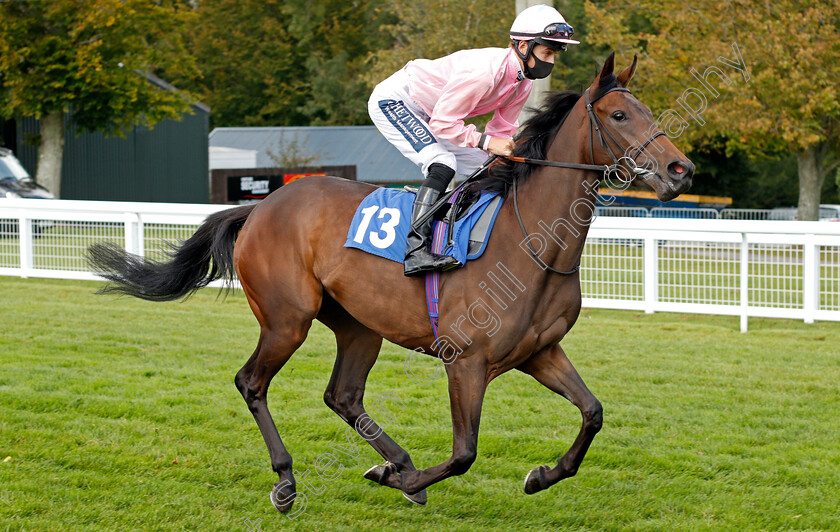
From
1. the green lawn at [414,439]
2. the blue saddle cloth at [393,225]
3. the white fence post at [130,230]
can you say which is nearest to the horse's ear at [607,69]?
the blue saddle cloth at [393,225]

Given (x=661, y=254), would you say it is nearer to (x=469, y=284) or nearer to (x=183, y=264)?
(x=183, y=264)

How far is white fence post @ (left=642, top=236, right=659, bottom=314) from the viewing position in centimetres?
868

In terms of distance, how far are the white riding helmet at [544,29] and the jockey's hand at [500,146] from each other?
0.42 metres

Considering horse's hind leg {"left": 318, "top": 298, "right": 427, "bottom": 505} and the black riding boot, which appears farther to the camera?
horse's hind leg {"left": 318, "top": 298, "right": 427, "bottom": 505}

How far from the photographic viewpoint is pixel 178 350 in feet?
22.8

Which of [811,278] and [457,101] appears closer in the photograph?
[457,101]

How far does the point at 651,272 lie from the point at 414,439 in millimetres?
4621

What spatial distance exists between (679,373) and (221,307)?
4.82 meters

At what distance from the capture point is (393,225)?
3947 mm

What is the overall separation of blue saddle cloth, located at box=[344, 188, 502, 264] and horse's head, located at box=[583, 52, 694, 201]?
53 centimetres

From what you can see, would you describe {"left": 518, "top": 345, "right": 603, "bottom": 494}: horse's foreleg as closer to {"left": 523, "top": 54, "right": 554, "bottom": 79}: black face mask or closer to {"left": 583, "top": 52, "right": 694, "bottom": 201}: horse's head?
{"left": 583, "top": 52, "right": 694, "bottom": 201}: horse's head

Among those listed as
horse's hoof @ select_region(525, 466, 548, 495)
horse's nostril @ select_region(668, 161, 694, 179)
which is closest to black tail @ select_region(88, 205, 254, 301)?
horse's hoof @ select_region(525, 466, 548, 495)

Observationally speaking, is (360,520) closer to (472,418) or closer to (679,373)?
(472,418)

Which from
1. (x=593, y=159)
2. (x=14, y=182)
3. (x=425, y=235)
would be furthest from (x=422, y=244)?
(x=14, y=182)
